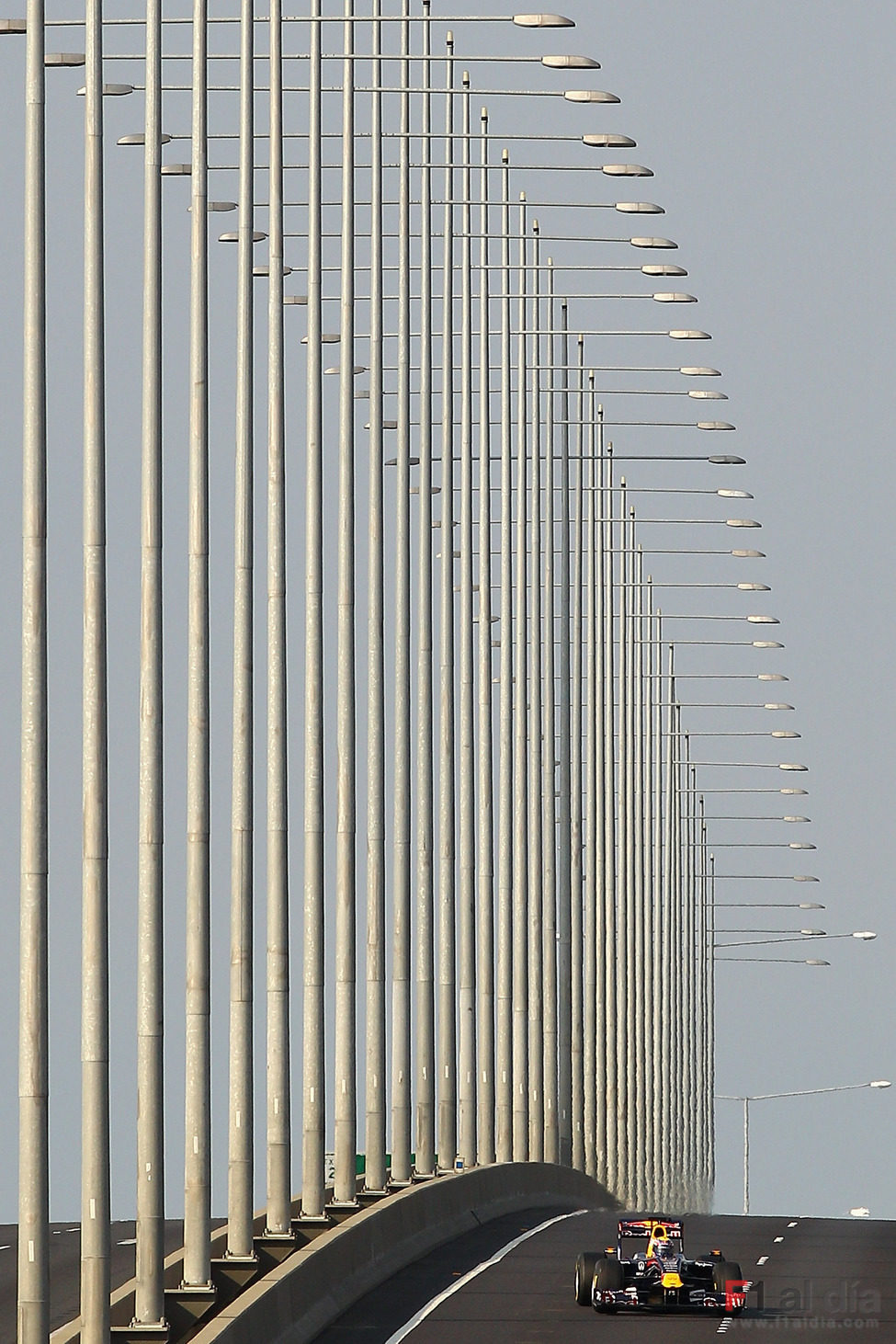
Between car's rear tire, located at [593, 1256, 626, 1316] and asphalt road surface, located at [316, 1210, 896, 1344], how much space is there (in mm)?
177

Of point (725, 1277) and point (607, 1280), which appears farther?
point (725, 1277)

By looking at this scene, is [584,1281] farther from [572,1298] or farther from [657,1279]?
[572,1298]

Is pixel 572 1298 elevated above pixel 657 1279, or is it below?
below

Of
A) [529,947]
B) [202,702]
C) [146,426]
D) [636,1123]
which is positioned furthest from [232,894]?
[636,1123]

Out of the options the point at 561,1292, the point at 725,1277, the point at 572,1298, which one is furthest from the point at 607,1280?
the point at 561,1292

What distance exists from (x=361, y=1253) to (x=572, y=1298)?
2.25 metres

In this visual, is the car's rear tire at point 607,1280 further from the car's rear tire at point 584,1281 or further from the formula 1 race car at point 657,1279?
the car's rear tire at point 584,1281

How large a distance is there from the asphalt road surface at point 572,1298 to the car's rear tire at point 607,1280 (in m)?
0.18

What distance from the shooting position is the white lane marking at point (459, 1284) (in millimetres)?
33250

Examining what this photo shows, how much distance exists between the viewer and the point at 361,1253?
37312 mm

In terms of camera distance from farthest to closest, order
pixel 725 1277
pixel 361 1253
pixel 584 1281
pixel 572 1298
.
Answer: pixel 572 1298 → pixel 361 1253 → pixel 584 1281 → pixel 725 1277

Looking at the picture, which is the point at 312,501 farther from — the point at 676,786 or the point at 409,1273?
the point at 676,786

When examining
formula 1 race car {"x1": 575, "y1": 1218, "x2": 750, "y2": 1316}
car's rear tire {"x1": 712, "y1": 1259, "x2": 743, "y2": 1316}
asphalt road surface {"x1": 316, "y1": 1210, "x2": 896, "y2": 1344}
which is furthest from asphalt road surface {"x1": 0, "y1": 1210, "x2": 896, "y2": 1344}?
car's rear tire {"x1": 712, "y1": 1259, "x2": 743, "y2": 1316}

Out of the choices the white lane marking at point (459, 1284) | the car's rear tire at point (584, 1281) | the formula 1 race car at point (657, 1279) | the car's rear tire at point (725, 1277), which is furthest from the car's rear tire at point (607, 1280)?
the white lane marking at point (459, 1284)
